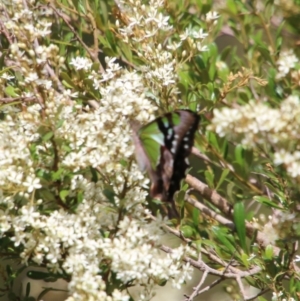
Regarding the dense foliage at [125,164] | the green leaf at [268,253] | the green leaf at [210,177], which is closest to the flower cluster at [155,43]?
the dense foliage at [125,164]

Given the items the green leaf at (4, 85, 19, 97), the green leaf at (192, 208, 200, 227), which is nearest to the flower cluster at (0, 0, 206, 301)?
the green leaf at (4, 85, 19, 97)

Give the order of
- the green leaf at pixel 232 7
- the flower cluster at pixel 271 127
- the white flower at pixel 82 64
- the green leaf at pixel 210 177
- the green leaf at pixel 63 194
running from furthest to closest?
the green leaf at pixel 232 7, the green leaf at pixel 210 177, the white flower at pixel 82 64, the green leaf at pixel 63 194, the flower cluster at pixel 271 127

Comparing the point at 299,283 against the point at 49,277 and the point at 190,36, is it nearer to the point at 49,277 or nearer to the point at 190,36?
the point at 49,277

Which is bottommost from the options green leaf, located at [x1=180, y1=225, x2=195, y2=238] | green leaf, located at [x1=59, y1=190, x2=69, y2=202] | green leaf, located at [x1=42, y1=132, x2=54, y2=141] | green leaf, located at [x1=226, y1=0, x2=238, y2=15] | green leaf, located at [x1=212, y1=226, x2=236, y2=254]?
green leaf, located at [x1=212, y1=226, x2=236, y2=254]

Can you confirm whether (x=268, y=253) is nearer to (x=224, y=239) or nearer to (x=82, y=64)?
(x=224, y=239)

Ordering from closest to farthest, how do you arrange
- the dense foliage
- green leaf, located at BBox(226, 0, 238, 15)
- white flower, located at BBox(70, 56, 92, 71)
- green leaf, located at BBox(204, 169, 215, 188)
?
the dense foliage
white flower, located at BBox(70, 56, 92, 71)
green leaf, located at BBox(204, 169, 215, 188)
green leaf, located at BBox(226, 0, 238, 15)

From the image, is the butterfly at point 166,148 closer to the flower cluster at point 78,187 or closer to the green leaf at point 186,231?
the flower cluster at point 78,187

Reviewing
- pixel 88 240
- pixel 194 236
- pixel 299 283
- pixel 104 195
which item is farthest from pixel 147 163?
pixel 299 283

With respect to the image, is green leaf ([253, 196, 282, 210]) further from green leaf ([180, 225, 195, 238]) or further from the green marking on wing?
the green marking on wing
